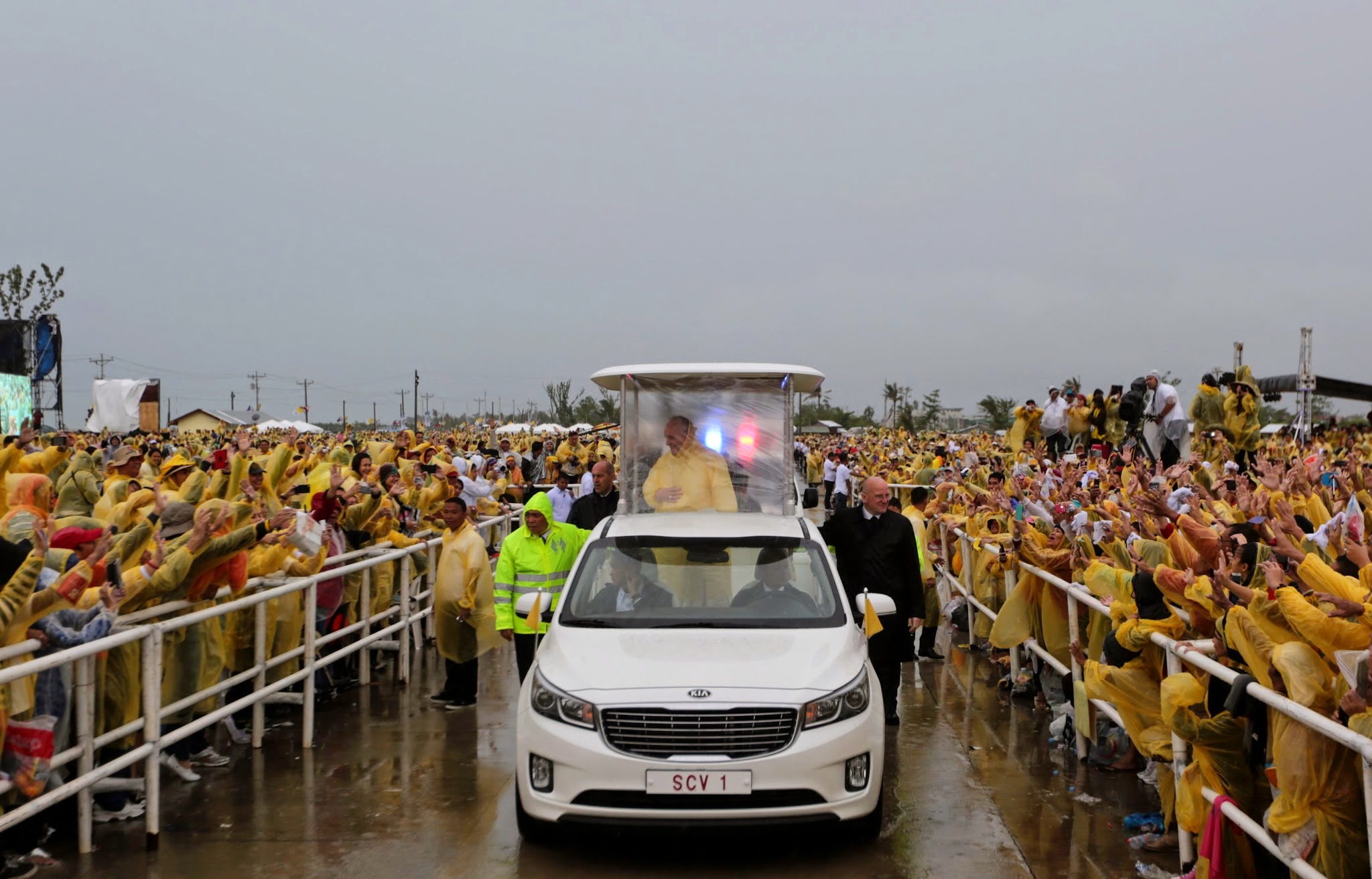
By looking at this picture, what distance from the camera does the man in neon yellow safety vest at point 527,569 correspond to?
7934 mm

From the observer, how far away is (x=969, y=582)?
10969mm

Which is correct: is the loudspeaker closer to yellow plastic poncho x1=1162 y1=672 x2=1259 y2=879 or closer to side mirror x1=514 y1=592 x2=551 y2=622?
side mirror x1=514 y1=592 x2=551 y2=622

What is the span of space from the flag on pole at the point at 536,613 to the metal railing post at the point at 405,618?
323 cm

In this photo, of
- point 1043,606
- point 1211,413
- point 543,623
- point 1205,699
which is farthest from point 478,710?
point 1211,413

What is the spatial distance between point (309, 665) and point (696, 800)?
3.59m

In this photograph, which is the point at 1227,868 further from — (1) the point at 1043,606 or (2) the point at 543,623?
(2) the point at 543,623

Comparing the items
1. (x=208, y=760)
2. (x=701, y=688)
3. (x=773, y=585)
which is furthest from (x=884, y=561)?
(x=208, y=760)

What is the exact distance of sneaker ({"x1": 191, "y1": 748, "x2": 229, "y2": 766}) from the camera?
7000mm

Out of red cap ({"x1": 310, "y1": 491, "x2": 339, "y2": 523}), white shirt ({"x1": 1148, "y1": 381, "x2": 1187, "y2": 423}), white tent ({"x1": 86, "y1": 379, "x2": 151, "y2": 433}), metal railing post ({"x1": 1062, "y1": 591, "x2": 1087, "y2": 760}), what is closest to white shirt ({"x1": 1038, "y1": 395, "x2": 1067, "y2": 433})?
white shirt ({"x1": 1148, "y1": 381, "x2": 1187, "y2": 423})

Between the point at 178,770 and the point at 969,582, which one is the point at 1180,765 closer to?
the point at 178,770

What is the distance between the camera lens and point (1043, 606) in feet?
25.5

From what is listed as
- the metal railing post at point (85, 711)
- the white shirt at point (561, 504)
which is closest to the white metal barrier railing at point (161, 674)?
the metal railing post at point (85, 711)

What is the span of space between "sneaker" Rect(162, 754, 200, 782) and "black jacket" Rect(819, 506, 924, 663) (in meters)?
4.38

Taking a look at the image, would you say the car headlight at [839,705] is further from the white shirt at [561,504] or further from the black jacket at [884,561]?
the white shirt at [561,504]
